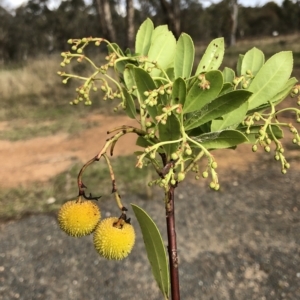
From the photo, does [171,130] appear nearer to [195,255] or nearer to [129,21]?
[195,255]

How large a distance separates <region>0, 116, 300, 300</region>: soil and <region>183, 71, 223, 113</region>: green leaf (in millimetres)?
1919

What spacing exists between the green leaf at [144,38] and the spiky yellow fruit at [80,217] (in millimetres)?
230

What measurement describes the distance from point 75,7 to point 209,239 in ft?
55.0

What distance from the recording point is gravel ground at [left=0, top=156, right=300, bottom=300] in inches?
90.9

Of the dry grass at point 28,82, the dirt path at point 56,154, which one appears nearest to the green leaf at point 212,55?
the dirt path at point 56,154

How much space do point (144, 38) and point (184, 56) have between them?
0.33ft

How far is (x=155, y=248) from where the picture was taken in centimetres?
51

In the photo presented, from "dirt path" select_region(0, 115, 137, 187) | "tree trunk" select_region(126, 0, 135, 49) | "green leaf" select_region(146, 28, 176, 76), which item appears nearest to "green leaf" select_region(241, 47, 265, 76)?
"green leaf" select_region(146, 28, 176, 76)

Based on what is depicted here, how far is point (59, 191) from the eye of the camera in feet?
11.1

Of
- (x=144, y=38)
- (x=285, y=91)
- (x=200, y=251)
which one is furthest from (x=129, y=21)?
(x=285, y=91)

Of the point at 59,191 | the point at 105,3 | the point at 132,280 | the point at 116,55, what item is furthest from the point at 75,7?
the point at 116,55

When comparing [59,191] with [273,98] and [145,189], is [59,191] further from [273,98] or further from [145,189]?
[273,98]

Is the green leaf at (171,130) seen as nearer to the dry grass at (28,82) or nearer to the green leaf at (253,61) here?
the green leaf at (253,61)

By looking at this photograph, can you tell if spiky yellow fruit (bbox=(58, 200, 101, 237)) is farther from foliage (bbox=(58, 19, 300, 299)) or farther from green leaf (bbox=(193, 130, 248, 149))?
green leaf (bbox=(193, 130, 248, 149))
